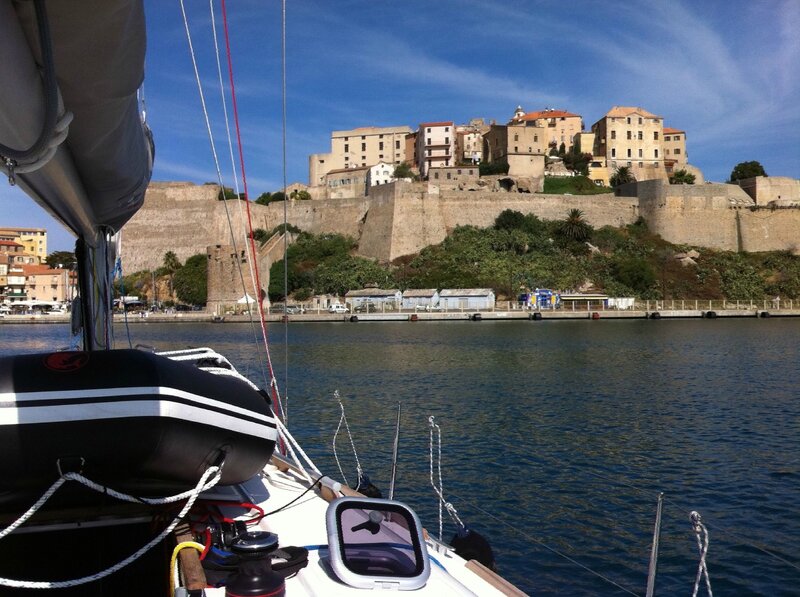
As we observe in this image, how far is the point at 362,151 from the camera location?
3113 inches

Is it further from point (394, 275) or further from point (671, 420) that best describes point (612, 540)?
point (394, 275)

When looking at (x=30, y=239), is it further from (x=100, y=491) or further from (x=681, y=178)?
(x=100, y=491)

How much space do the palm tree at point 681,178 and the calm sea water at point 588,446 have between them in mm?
43776

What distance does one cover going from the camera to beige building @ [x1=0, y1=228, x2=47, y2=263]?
8625 centimetres

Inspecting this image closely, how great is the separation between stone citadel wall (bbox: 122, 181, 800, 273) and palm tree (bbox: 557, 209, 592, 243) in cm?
221

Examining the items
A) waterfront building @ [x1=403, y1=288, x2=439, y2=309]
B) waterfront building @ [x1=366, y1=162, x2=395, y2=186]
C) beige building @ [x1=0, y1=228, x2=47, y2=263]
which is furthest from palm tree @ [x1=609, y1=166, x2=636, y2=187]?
beige building @ [x1=0, y1=228, x2=47, y2=263]

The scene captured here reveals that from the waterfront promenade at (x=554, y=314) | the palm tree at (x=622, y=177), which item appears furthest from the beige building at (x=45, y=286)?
the palm tree at (x=622, y=177)

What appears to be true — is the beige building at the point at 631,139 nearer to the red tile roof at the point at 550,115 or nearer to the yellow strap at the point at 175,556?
the red tile roof at the point at 550,115

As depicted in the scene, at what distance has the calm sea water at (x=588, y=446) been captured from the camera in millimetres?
6613

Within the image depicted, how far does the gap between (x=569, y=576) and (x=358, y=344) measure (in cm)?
2425

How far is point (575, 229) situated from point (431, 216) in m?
9.60

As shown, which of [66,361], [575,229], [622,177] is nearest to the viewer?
[66,361]

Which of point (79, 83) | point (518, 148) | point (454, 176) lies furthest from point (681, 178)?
point (79, 83)

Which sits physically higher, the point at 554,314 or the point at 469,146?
the point at 469,146
